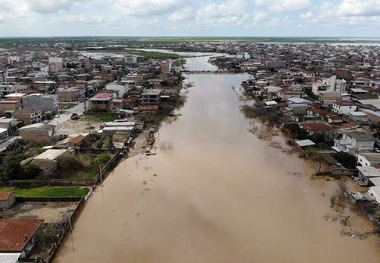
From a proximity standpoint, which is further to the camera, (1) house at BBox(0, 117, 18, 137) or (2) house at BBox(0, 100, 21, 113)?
(2) house at BBox(0, 100, 21, 113)

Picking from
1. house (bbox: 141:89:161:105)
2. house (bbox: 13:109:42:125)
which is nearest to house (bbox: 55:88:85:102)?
house (bbox: 141:89:161:105)

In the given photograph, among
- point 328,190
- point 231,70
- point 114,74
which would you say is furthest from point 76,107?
point 231,70

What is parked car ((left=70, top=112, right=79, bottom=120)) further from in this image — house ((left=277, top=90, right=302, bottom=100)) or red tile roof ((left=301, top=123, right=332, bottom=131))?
house ((left=277, top=90, right=302, bottom=100))

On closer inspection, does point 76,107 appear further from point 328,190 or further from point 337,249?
point 337,249

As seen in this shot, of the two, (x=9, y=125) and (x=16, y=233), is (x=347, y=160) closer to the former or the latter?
(x=16, y=233)

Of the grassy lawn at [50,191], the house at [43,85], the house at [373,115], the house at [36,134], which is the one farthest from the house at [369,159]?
the house at [43,85]

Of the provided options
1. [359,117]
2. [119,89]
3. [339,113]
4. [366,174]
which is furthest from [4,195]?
[339,113]
